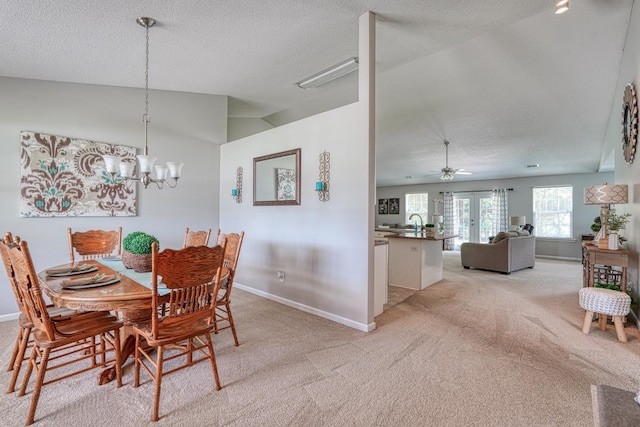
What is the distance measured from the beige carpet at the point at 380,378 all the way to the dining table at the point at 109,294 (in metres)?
0.26

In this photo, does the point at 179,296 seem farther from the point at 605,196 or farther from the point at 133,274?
the point at 605,196

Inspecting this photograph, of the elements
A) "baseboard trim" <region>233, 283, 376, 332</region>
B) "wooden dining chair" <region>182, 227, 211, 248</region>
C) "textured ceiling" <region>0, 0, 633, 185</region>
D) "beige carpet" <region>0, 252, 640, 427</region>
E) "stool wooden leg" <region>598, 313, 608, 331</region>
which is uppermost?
"textured ceiling" <region>0, 0, 633, 185</region>

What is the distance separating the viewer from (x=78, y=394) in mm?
2029

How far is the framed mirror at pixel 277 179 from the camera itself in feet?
12.7

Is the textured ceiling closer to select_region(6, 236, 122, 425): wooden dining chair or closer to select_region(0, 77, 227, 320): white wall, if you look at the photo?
select_region(0, 77, 227, 320): white wall

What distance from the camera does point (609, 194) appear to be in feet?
10.9

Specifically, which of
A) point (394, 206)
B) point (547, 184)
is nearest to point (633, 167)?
point (547, 184)

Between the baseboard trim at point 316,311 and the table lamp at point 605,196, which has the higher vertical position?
the table lamp at point 605,196

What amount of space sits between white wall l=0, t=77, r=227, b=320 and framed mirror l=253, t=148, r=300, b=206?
0.98m

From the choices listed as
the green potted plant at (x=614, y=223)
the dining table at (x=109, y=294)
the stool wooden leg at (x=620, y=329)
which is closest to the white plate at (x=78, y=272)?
the dining table at (x=109, y=294)

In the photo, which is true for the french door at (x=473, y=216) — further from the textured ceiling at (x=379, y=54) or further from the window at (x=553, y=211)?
the textured ceiling at (x=379, y=54)

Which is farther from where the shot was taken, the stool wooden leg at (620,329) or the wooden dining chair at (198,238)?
the wooden dining chair at (198,238)

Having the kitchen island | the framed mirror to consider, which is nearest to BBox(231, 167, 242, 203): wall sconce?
the framed mirror

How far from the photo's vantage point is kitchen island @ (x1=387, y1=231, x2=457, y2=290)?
193 inches
